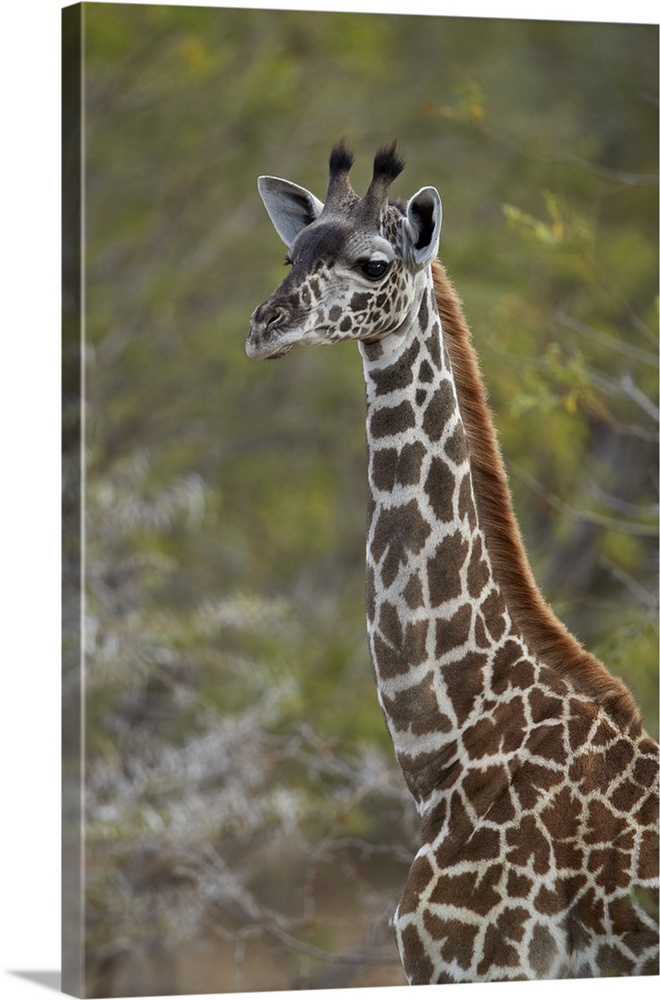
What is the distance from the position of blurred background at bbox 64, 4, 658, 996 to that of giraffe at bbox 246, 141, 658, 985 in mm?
1403

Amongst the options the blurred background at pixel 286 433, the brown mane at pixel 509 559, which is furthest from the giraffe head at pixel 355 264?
the blurred background at pixel 286 433

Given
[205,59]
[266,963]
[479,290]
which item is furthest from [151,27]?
[266,963]

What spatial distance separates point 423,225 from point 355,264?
0.62ft

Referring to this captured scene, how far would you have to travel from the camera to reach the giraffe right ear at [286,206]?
3.95 meters

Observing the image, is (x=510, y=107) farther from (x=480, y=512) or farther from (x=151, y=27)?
(x=480, y=512)

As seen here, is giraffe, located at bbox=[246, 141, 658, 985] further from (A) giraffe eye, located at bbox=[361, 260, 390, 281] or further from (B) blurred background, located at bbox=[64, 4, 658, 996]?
(B) blurred background, located at bbox=[64, 4, 658, 996]

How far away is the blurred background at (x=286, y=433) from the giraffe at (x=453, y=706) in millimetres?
1403

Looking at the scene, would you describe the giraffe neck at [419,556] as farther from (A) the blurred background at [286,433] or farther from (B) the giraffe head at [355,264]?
(A) the blurred background at [286,433]

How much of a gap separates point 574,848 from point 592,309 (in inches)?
201

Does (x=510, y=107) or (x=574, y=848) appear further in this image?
(x=510, y=107)

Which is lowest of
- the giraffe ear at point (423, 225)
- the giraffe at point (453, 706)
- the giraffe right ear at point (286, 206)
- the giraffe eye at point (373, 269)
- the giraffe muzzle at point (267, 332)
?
the giraffe at point (453, 706)

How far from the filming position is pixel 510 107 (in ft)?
24.7

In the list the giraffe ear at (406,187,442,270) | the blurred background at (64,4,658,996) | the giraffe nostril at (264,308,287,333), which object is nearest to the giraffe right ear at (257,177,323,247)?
the giraffe ear at (406,187,442,270)

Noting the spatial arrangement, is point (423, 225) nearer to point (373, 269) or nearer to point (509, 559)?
point (373, 269)
